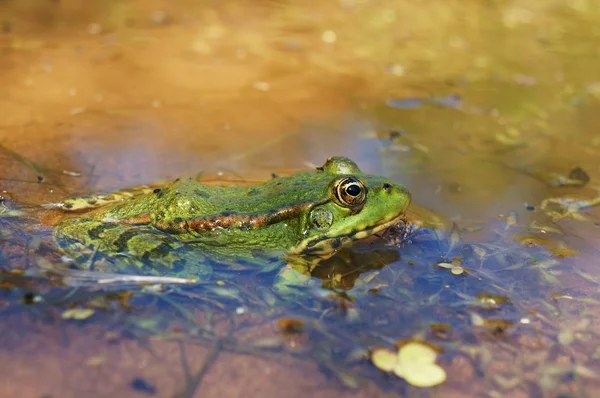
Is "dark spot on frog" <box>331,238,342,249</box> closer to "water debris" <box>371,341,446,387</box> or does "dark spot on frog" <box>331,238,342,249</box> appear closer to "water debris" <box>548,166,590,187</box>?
"water debris" <box>371,341,446,387</box>

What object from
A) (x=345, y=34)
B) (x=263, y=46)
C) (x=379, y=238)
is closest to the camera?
(x=379, y=238)

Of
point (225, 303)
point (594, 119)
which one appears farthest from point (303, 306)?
point (594, 119)

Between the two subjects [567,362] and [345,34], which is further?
[345,34]

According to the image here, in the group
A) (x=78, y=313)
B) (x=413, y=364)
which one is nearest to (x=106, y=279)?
(x=78, y=313)

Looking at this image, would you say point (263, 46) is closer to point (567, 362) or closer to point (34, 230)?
point (34, 230)

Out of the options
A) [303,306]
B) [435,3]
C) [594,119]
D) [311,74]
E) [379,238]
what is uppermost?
[435,3]
